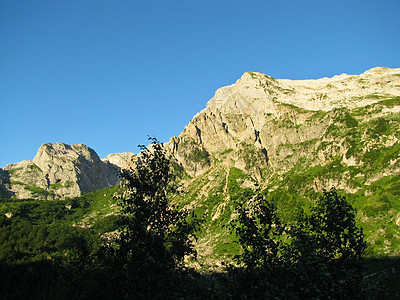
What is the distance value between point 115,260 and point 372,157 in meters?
198

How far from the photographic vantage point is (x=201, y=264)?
14100cm

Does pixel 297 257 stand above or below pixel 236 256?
below

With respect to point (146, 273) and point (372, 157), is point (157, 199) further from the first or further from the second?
point (372, 157)

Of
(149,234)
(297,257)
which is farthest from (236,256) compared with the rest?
(149,234)

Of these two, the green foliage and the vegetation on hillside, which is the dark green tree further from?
the green foliage

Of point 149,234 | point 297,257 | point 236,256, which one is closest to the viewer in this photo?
point 236,256

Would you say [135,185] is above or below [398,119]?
below

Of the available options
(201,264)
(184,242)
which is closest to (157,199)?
(184,242)

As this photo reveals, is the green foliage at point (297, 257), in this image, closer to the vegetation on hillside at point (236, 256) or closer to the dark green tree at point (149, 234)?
the vegetation on hillside at point (236, 256)

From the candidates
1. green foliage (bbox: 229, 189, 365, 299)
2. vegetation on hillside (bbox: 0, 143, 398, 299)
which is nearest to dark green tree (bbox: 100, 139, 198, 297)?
vegetation on hillside (bbox: 0, 143, 398, 299)

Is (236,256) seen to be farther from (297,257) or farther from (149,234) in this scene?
(149,234)

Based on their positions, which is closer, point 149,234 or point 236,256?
point 236,256

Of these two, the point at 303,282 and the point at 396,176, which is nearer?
the point at 303,282

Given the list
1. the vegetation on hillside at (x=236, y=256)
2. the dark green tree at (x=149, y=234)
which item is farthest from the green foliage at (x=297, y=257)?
the dark green tree at (x=149, y=234)
